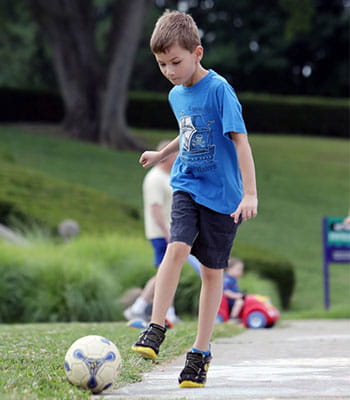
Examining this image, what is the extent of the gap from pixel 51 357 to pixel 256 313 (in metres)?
4.46

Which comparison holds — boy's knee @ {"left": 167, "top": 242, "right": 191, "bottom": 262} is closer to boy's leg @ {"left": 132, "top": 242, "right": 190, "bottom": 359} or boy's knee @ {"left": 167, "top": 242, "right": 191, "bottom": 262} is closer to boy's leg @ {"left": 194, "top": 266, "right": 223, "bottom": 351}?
boy's leg @ {"left": 132, "top": 242, "right": 190, "bottom": 359}

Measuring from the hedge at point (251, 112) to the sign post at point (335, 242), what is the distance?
20.7 meters

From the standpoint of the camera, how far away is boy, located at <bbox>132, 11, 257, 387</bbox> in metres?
4.13

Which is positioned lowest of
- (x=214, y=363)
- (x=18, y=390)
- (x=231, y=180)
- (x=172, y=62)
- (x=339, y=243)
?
(x=339, y=243)

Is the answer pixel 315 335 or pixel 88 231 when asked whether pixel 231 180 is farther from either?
pixel 88 231

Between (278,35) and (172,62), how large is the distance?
3816cm

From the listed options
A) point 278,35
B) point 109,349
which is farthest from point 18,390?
point 278,35

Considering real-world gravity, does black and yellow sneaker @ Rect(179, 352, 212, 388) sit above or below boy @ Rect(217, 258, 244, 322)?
above

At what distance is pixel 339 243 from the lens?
1244cm

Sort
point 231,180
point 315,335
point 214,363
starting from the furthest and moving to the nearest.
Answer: point 315,335, point 214,363, point 231,180

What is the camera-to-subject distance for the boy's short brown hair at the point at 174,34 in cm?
411

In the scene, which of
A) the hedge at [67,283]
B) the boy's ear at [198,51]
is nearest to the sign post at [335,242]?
the hedge at [67,283]

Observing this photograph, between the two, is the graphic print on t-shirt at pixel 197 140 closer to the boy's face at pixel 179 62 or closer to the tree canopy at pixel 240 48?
the boy's face at pixel 179 62

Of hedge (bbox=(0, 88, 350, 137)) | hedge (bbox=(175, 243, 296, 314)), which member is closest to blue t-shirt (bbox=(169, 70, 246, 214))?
hedge (bbox=(175, 243, 296, 314))
